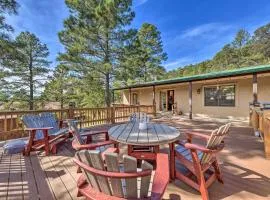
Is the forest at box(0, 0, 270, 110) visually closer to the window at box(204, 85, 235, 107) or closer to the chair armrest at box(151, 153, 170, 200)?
the window at box(204, 85, 235, 107)

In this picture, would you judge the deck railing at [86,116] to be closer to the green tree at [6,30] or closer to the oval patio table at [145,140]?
the green tree at [6,30]

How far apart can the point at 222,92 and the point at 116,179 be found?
10.6m

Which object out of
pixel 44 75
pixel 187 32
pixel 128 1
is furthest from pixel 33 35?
pixel 187 32

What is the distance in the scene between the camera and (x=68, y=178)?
104 inches

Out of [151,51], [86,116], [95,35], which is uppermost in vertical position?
[151,51]

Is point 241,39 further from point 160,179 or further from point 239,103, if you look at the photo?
point 160,179

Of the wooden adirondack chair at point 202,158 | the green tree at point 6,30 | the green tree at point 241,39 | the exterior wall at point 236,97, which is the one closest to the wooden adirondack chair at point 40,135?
the wooden adirondack chair at point 202,158

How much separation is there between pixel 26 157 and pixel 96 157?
125 inches

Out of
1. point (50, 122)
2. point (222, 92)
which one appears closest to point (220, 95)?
point (222, 92)

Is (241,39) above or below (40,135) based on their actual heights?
above

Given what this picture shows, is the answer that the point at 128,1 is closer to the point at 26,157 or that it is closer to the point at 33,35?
the point at 33,35

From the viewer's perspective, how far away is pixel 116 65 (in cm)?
1331

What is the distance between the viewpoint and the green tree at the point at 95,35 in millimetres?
11820

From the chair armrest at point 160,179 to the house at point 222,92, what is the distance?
717 cm
